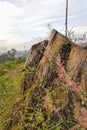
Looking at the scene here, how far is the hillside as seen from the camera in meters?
4.72

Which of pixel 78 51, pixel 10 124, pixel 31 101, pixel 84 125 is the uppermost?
pixel 78 51

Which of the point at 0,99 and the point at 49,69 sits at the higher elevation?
the point at 49,69

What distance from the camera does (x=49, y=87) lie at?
17.4 ft

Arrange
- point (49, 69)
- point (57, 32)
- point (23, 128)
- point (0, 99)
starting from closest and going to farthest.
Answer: point (23, 128), point (49, 69), point (57, 32), point (0, 99)

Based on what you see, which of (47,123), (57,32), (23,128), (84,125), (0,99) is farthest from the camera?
(0,99)

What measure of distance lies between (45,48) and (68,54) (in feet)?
2.35

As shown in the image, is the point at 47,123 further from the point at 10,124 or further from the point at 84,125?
the point at 84,125

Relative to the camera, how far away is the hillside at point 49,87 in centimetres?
472

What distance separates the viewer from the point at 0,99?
23.9ft

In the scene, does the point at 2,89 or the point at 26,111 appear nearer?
the point at 26,111

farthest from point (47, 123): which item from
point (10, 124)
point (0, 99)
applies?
point (0, 99)

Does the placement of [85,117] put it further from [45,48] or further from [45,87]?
[45,48]

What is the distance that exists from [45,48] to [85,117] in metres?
4.46

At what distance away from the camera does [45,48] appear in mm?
6148
